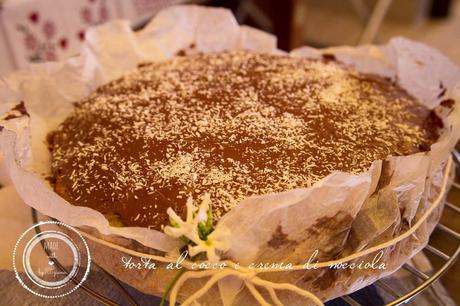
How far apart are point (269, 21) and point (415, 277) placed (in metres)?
1.78

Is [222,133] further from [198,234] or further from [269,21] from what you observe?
[269,21]

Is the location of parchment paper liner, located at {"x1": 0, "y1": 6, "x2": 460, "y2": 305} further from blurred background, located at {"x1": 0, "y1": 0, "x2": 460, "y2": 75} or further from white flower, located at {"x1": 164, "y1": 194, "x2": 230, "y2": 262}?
blurred background, located at {"x1": 0, "y1": 0, "x2": 460, "y2": 75}

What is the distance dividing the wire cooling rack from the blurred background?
777mm

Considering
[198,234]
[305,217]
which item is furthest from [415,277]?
[198,234]

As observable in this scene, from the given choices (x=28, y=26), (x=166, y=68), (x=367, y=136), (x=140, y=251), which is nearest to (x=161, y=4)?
(x=28, y=26)

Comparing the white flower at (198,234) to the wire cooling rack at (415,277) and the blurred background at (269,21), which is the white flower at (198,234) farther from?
the blurred background at (269,21)

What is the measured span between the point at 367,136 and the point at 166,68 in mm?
483

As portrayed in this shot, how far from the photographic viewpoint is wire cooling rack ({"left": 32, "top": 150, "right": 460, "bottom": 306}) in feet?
2.29

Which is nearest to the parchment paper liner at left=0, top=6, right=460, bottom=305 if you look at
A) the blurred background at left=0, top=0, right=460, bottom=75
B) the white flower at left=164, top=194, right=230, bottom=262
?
the white flower at left=164, top=194, right=230, bottom=262

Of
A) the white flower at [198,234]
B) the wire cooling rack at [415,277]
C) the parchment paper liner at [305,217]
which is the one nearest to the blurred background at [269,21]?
the parchment paper liner at [305,217]

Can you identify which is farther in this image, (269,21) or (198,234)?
(269,21)

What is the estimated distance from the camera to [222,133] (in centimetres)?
84

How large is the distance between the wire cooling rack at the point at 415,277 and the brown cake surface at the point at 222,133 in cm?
11

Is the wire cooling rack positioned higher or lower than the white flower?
lower
